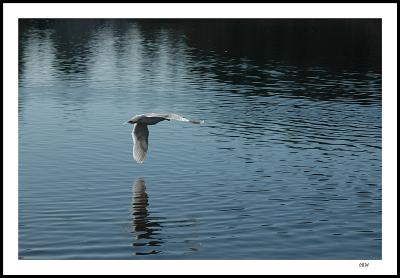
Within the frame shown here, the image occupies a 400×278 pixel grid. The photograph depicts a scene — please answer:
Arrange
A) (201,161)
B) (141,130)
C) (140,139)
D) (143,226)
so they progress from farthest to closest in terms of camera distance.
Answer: (201,161), (140,139), (141,130), (143,226)

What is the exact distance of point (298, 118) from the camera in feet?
171

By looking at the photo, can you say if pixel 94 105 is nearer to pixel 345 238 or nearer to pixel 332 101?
pixel 332 101

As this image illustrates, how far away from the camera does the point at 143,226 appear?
102ft

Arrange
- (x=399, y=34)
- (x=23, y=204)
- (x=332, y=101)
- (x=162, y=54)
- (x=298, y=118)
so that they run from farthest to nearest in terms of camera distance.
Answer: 1. (x=162, y=54)
2. (x=332, y=101)
3. (x=298, y=118)
4. (x=23, y=204)
5. (x=399, y=34)

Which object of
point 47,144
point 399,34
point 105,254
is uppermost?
point 399,34

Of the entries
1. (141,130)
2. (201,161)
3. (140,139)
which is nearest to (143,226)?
(140,139)

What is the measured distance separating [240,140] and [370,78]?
24579mm

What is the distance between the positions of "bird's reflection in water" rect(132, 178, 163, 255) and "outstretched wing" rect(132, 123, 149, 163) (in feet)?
5.25

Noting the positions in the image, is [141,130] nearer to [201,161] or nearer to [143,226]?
[143,226]

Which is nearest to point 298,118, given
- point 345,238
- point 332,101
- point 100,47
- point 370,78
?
point 332,101

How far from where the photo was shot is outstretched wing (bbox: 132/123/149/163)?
1298 inches

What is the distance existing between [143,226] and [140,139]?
3.75 metres

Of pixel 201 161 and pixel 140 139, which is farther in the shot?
pixel 201 161

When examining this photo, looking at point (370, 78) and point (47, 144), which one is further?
point (370, 78)
